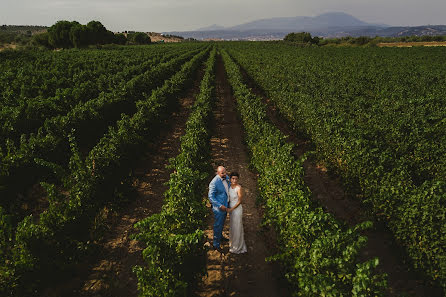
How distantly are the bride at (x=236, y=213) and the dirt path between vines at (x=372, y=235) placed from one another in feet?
8.71

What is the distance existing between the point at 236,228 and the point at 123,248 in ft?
11.2

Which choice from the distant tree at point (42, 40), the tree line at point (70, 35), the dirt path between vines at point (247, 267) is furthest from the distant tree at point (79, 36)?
the dirt path between vines at point (247, 267)

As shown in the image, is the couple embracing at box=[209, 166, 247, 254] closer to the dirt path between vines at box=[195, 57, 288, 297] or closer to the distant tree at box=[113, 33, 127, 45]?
the dirt path between vines at box=[195, 57, 288, 297]

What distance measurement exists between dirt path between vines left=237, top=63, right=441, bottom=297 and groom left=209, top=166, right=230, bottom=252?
3.06 meters

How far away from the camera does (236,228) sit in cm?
709

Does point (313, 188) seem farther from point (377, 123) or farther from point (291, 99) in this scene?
point (291, 99)

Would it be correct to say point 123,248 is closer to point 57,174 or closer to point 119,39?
point 57,174

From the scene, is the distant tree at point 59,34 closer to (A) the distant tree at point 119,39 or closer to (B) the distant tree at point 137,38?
(A) the distant tree at point 119,39

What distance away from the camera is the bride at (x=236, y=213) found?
6.93 meters

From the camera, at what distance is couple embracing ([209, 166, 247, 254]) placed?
22.6 feet

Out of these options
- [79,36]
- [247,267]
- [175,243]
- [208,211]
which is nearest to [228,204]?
[208,211]

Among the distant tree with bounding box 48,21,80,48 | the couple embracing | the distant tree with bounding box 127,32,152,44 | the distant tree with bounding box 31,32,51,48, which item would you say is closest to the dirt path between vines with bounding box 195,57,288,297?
the couple embracing

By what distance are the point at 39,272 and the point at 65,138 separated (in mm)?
7848

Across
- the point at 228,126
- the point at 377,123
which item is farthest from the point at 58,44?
the point at 377,123
